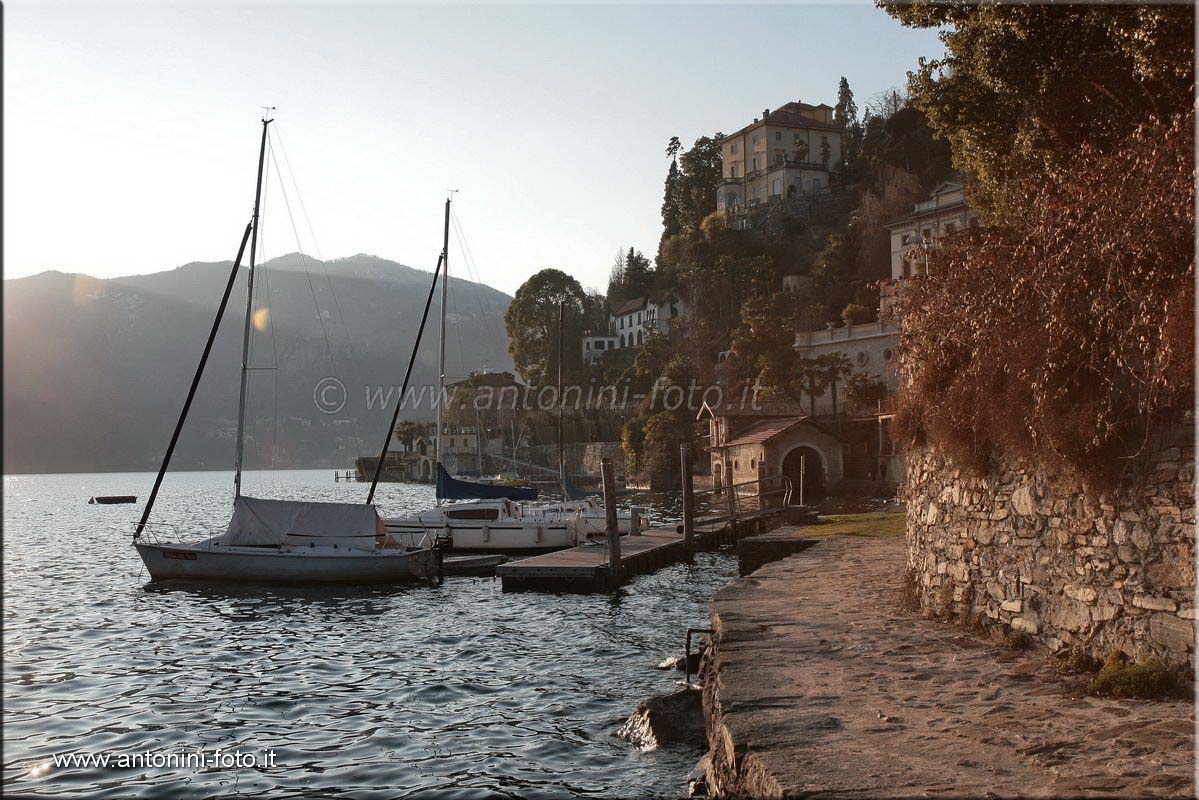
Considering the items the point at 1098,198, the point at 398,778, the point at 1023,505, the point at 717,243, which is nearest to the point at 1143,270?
the point at 1098,198

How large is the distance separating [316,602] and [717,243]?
8418 centimetres

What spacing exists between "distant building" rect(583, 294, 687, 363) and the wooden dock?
72318 millimetres

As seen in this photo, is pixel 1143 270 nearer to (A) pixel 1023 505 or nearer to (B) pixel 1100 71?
(A) pixel 1023 505

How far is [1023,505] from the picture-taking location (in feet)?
32.3

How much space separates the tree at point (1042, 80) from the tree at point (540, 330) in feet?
303

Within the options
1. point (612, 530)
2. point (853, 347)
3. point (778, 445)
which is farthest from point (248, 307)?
point (853, 347)

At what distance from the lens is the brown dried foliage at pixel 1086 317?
7797 millimetres

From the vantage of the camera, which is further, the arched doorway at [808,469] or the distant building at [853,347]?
the distant building at [853,347]

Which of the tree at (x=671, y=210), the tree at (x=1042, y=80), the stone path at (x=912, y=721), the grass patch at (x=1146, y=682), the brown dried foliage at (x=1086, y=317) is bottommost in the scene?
the stone path at (x=912, y=721)

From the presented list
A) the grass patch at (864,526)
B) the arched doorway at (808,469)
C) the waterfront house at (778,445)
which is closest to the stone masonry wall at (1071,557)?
the grass patch at (864,526)

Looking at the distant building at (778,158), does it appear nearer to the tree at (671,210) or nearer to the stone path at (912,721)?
the tree at (671,210)

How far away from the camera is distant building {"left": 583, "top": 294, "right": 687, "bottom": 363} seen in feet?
366

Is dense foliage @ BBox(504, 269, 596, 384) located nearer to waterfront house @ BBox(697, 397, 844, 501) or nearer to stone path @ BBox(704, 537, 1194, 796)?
waterfront house @ BBox(697, 397, 844, 501)

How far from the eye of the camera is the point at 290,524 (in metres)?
28.8
